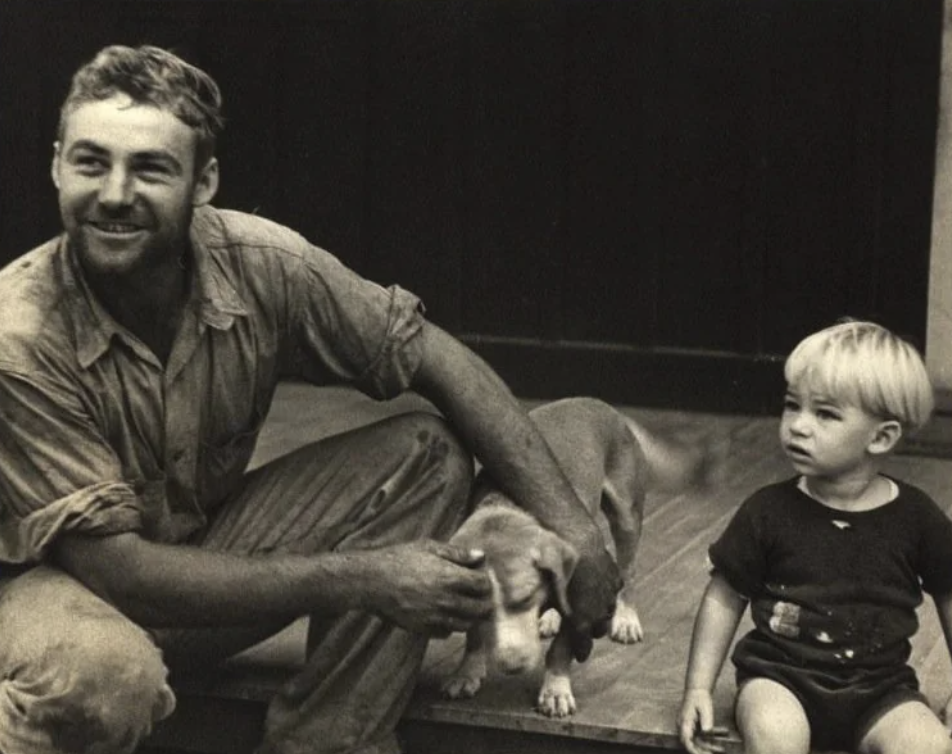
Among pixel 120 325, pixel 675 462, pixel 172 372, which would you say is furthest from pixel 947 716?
pixel 120 325

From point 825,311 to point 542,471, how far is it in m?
2.81

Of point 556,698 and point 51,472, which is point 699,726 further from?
point 51,472

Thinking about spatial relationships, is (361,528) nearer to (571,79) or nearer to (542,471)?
(542,471)

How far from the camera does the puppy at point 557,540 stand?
473 centimetres

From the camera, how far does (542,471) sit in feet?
16.3

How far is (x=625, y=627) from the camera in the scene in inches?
218

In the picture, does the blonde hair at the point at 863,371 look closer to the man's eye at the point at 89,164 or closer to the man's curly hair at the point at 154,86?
the man's curly hair at the point at 154,86

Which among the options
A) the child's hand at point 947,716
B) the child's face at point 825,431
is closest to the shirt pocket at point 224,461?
the child's face at point 825,431

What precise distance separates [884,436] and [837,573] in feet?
0.96

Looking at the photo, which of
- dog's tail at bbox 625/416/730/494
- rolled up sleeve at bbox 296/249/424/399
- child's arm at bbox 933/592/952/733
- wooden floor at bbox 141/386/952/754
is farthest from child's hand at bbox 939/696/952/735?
rolled up sleeve at bbox 296/249/424/399

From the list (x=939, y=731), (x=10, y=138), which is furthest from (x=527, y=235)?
(x=939, y=731)

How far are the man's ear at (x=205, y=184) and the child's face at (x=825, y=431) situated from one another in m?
1.25

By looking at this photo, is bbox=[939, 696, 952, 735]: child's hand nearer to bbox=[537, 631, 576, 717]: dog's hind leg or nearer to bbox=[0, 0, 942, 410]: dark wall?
bbox=[537, 631, 576, 717]: dog's hind leg

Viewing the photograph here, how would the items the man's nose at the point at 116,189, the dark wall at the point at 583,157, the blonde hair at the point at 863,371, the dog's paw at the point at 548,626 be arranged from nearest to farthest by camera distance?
the man's nose at the point at 116,189 < the blonde hair at the point at 863,371 < the dog's paw at the point at 548,626 < the dark wall at the point at 583,157
